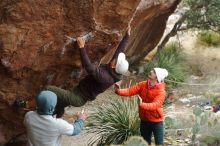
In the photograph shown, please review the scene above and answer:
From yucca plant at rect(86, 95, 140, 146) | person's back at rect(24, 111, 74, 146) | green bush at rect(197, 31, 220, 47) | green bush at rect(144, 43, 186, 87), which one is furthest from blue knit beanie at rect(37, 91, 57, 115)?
green bush at rect(197, 31, 220, 47)

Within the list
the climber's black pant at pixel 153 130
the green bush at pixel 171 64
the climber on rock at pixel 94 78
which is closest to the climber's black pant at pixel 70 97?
Result: the climber on rock at pixel 94 78

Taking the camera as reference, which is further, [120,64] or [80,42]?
[80,42]

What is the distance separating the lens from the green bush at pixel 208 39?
23.3m

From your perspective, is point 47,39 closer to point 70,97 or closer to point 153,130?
point 70,97

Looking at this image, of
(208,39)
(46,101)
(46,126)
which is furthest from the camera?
(208,39)

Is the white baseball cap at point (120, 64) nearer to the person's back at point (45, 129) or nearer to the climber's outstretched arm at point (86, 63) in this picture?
the climber's outstretched arm at point (86, 63)

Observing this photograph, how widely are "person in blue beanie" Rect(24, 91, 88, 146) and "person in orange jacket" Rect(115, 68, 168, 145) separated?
1.62 meters

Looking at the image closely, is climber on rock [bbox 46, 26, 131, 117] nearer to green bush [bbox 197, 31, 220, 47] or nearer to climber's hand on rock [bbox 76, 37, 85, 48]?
climber's hand on rock [bbox 76, 37, 85, 48]

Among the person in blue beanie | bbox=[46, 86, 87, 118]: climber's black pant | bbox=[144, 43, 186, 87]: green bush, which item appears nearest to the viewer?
the person in blue beanie

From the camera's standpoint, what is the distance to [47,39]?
8914 mm

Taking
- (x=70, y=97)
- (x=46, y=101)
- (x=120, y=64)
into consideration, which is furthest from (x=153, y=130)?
(x=46, y=101)

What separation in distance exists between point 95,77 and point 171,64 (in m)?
11.1

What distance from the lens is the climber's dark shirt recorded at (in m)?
8.48

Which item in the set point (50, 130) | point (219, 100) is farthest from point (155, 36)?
point (50, 130)
